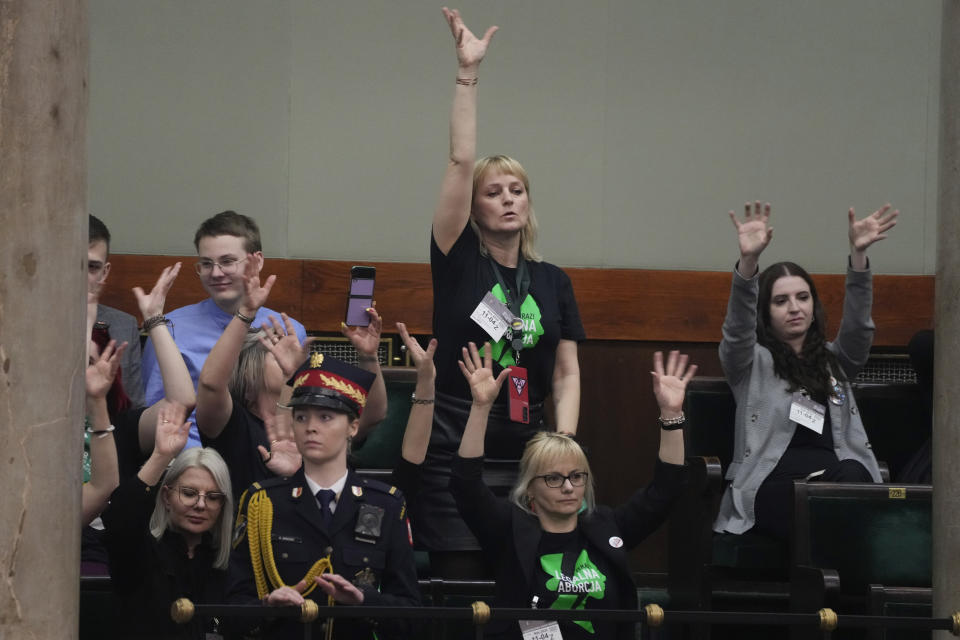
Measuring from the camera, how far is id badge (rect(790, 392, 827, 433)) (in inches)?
173

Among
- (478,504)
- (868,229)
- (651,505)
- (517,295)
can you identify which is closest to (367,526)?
(478,504)

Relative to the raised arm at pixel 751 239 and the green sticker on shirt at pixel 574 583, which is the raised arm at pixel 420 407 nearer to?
the green sticker on shirt at pixel 574 583

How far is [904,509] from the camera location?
13.1 ft

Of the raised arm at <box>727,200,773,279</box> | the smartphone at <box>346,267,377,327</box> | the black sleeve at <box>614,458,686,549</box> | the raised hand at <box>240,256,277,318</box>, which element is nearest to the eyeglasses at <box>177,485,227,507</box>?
the raised hand at <box>240,256,277,318</box>

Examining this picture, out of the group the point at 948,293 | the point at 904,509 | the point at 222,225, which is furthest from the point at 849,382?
the point at 222,225

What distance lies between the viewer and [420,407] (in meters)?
3.65

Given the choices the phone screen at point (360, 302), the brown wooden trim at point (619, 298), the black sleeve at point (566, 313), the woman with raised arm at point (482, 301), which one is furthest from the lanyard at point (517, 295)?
the brown wooden trim at point (619, 298)

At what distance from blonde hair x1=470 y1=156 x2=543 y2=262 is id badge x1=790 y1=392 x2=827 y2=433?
3.34 ft

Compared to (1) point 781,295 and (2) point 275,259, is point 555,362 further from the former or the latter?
(2) point 275,259

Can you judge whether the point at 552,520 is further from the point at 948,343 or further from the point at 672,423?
the point at 948,343

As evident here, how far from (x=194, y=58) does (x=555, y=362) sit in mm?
2252

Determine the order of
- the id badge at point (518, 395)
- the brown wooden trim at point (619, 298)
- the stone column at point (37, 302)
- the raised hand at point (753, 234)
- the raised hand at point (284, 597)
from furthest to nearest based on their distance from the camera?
the brown wooden trim at point (619, 298), the raised hand at point (753, 234), the id badge at point (518, 395), the raised hand at point (284, 597), the stone column at point (37, 302)

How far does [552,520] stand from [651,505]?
290 millimetres

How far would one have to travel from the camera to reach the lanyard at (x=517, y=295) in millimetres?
3992
